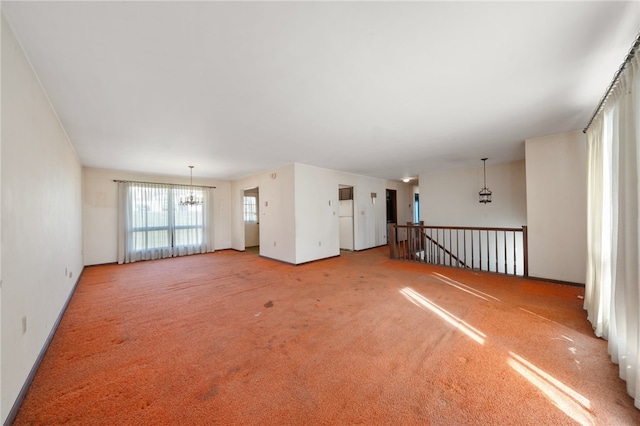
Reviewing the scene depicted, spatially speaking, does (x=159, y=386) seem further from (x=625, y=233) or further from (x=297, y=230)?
(x=297, y=230)

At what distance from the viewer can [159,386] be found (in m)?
1.62

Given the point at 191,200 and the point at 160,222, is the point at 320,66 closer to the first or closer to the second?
the point at 191,200

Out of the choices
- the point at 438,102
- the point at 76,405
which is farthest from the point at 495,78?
the point at 76,405

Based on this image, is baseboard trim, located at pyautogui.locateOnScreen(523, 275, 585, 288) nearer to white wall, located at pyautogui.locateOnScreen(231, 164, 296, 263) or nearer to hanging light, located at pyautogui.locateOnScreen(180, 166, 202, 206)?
white wall, located at pyautogui.locateOnScreen(231, 164, 296, 263)

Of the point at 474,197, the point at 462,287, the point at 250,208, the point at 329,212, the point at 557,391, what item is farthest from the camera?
the point at 250,208

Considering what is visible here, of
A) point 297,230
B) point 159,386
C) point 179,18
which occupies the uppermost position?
point 179,18

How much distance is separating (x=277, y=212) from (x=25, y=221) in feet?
14.0

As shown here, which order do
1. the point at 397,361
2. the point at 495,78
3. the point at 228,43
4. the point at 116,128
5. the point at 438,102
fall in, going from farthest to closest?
the point at 116,128 < the point at 438,102 < the point at 495,78 < the point at 397,361 < the point at 228,43

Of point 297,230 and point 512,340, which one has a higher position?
point 297,230

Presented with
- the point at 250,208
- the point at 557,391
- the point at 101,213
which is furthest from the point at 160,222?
the point at 557,391

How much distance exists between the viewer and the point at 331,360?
1.87m

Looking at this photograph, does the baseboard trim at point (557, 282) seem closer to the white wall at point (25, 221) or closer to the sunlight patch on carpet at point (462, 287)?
the sunlight patch on carpet at point (462, 287)

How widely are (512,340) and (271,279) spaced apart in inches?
133

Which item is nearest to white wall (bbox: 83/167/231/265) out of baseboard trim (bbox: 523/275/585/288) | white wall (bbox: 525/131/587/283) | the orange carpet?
the orange carpet
